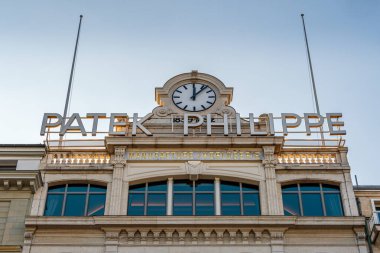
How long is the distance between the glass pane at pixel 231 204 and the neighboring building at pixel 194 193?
2.2 inches

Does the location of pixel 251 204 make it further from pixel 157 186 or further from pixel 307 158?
pixel 157 186

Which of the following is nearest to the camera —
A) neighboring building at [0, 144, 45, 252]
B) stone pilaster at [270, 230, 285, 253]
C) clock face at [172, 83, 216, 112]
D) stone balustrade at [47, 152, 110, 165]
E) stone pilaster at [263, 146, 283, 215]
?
stone pilaster at [270, 230, 285, 253]

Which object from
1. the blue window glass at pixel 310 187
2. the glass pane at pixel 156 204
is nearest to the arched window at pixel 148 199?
the glass pane at pixel 156 204

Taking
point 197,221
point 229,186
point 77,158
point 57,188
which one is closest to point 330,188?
point 229,186

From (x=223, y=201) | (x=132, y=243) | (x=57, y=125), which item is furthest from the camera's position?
(x=57, y=125)

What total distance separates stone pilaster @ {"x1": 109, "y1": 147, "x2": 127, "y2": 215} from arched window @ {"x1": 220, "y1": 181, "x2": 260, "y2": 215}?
18.2ft

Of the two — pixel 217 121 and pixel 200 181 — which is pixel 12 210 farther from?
pixel 217 121

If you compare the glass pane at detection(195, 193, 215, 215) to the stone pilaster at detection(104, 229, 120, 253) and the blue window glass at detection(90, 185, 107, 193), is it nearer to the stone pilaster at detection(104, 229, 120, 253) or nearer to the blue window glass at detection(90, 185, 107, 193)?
the stone pilaster at detection(104, 229, 120, 253)

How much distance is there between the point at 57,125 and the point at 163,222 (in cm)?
968

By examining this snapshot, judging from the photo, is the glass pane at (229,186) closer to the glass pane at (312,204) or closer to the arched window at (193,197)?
the arched window at (193,197)

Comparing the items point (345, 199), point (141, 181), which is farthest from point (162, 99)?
point (345, 199)

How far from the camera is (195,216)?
32031 mm

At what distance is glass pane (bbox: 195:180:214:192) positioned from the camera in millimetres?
34656

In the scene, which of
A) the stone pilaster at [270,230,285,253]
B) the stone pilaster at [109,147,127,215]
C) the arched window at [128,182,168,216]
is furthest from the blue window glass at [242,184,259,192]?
the stone pilaster at [109,147,127,215]
